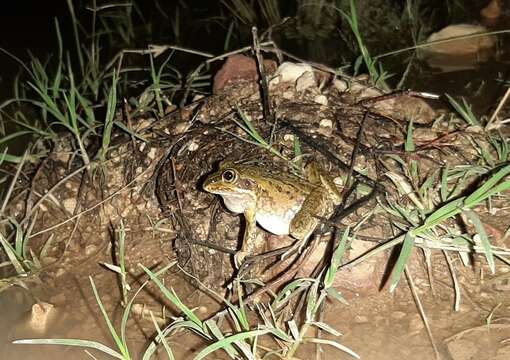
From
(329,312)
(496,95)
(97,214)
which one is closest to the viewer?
(329,312)

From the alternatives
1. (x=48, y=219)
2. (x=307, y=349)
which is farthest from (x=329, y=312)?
(x=48, y=219)

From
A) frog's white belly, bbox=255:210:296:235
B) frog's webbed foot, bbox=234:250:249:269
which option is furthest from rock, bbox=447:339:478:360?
frog's webbed foot, bbox=234:250:249:269

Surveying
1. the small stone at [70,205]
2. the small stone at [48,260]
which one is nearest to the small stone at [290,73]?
the small stone at [70,205]

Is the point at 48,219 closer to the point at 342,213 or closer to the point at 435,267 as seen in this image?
the point at 342,213

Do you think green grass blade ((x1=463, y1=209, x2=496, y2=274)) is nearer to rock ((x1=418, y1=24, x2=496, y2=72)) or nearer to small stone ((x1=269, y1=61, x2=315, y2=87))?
small stone ((x1=269, y1=61, x2=315, y2=87))

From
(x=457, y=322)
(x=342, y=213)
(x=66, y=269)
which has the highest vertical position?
(x=342, y=213)

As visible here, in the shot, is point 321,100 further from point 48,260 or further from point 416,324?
point 48,260
